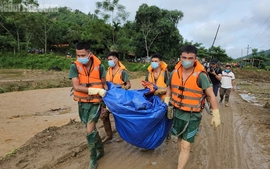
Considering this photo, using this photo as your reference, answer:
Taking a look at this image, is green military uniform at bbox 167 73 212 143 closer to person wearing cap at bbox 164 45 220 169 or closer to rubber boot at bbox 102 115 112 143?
person wearing cap at bbox 164 45 220 169

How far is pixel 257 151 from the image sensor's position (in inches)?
172

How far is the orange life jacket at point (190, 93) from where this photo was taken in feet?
9.78

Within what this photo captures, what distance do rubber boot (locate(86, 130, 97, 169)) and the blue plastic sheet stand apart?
0.45m

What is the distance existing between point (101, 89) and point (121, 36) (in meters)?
24.1

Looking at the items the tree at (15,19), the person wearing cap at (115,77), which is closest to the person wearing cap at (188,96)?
the person wearing cap at (115,77)

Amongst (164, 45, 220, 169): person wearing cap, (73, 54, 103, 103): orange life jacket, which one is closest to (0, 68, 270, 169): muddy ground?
(164, 45, 220, 169): person wearing cap

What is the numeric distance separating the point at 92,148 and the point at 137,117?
78 cm

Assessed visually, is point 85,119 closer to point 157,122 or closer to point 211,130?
point 157,122

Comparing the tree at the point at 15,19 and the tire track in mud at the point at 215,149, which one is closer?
the tire track in mud at the point at 215,149

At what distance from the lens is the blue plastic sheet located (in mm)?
3412

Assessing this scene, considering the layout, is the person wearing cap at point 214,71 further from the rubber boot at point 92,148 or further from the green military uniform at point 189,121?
the rubber boot at point 92,148

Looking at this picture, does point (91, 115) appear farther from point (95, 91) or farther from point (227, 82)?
point (227, 82)

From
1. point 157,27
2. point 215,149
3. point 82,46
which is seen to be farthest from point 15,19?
point 215,149

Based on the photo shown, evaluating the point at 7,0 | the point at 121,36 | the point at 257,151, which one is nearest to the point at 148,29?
the point at 121,36
